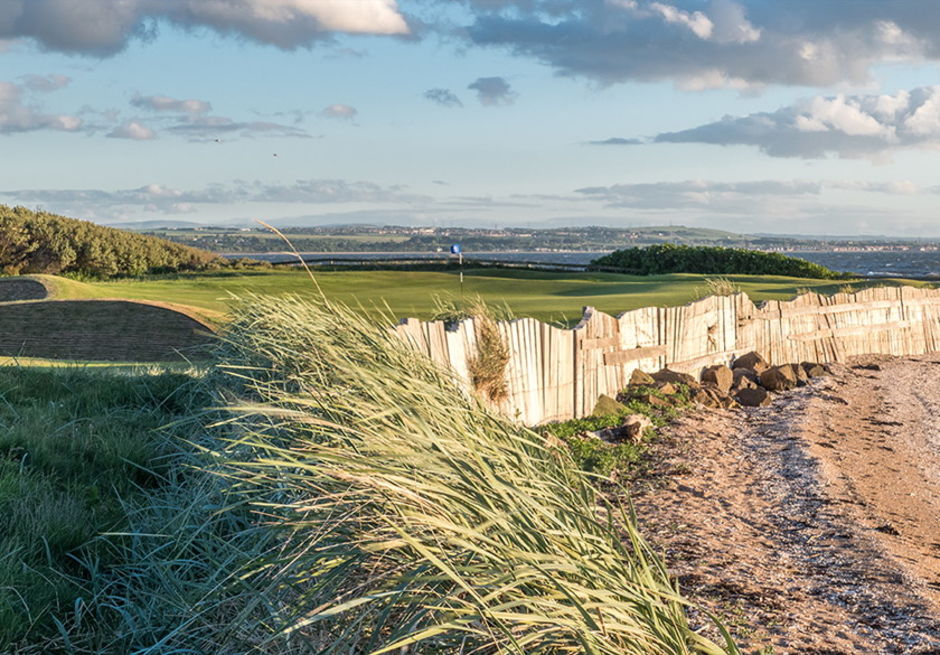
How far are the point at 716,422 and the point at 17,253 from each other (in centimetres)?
3054

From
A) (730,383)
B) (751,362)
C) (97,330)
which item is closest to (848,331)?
(751,362)

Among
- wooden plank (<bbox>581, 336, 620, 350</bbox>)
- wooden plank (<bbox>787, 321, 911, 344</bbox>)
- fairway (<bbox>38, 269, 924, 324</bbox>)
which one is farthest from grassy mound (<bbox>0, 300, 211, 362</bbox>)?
wooden plank (<bbox>787, 321, 911, 344</bbox>)

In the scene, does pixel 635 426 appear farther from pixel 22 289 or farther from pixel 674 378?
pixel 22 289

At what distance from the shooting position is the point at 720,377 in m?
12.0

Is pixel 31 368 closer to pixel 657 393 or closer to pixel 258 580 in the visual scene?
pixel 258 580

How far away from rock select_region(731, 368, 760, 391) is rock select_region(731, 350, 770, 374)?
0.50 ft

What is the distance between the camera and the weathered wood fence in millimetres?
8688

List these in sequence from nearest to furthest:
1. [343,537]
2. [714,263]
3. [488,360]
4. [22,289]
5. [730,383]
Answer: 1. [343,537]
2. [488,360]
3. [730,383]
4. [22,289]
5. [714,263]

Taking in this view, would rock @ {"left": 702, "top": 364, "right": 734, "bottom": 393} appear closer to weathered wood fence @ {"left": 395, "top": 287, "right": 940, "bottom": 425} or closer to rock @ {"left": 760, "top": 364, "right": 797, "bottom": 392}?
weathered wood fence @ {"left": 395, "top": 287, "right": 940, "bottom": 425}

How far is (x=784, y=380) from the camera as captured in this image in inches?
491

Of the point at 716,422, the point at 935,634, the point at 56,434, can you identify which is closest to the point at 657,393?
the point at 716,422

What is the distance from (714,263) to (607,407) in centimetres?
2440

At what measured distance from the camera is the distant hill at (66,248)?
33250 millimetres

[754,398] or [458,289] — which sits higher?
[458,289]
